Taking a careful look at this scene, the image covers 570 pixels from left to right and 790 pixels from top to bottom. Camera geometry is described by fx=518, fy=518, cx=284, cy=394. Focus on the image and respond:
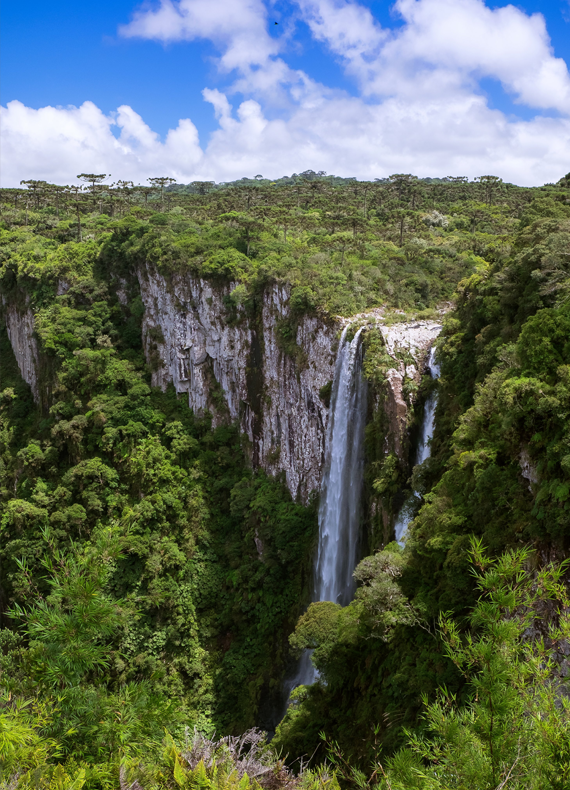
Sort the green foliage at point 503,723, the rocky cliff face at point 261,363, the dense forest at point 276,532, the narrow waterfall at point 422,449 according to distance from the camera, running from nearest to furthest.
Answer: the green foliage at point 503,723
the dense forest at point 276,532
the narrow waterfall at point 422,449
the rocky cliff face at point 261,363

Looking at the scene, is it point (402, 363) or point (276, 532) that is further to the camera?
point (276, 532)

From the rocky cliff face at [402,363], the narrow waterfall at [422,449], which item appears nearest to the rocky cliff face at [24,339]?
the rocky cliff face at [402,363]

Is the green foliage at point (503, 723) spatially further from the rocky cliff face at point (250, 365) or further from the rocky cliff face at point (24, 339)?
the rocky cliff face at point (24, 339)

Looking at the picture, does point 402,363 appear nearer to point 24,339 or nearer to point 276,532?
point 276,532

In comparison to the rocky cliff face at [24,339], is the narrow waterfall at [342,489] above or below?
below

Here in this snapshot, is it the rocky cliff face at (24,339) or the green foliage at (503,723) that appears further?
the rocky cliff face at (24,339)

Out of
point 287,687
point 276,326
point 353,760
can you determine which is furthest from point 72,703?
point 276,326

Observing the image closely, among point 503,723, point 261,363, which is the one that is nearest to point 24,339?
point 261,363

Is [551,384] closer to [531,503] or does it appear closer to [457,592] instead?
[531,503]
